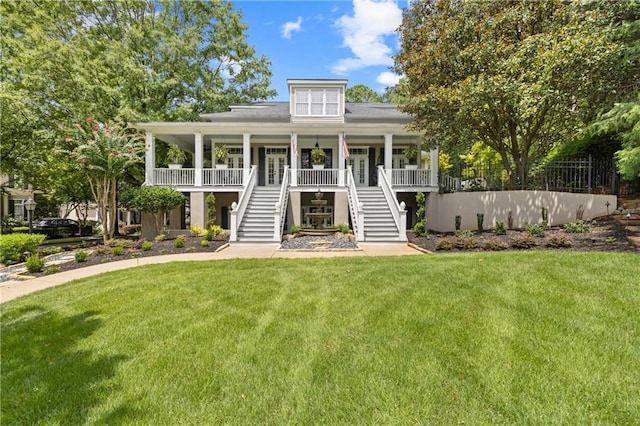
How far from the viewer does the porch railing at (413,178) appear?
16156 mm

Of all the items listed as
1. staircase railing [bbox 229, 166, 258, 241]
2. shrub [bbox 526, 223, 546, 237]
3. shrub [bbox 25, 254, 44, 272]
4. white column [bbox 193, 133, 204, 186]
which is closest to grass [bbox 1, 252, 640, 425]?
shrub [bbox 25, 254, 44, 272]

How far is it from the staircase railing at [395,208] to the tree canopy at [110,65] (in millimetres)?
11990

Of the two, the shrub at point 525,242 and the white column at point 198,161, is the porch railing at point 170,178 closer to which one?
the white column at point 198,161

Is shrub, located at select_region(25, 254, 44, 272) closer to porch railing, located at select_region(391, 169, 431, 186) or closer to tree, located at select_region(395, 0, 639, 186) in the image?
tree, located at select_region(395, 0, 639, 186)

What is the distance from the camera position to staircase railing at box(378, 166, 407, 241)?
12148mm

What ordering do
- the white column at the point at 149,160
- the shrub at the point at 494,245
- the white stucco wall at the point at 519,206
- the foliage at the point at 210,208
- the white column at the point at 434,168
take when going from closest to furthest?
the shrub at the point at 494,245
the white stucco wall at the point at 519,206
the foliage at the point at 210,208
the white column at the point at 149,160
the white column at the point at 434,168

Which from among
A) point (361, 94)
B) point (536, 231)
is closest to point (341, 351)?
point (536, 231)

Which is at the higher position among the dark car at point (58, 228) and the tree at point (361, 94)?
the tree at point (361, 94)

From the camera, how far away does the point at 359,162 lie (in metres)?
19.0

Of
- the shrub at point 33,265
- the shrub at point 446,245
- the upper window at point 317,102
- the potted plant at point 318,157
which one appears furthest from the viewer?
the upper window at point 317,102

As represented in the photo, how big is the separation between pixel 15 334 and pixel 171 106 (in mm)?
18738

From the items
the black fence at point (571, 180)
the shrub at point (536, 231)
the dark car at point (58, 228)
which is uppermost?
the black fence at point (571, 180)

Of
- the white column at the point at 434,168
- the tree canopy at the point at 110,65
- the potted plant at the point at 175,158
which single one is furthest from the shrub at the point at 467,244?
the tree canopy at the point at 110,65

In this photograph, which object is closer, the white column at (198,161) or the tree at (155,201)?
the tree at (155,201)
